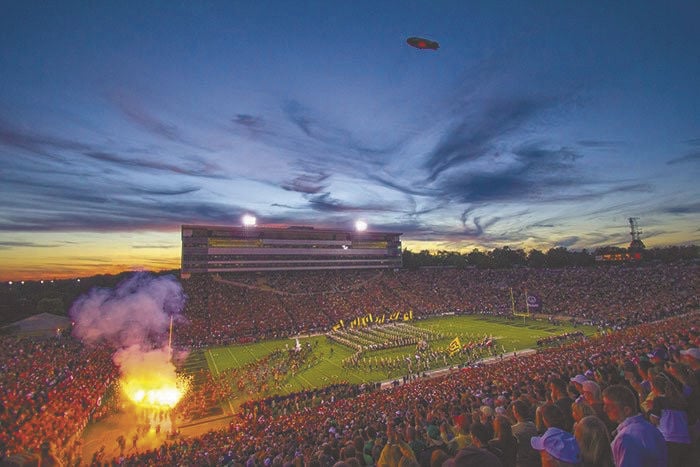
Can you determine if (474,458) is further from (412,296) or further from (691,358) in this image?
(412,296)

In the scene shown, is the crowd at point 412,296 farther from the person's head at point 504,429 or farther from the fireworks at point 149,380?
the person's head at point 504,429

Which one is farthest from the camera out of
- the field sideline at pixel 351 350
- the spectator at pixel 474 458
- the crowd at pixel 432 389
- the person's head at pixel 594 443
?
the field sideline at pixel 351 350

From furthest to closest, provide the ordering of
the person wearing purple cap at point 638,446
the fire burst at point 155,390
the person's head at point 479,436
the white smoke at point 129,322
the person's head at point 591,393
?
the white smoke at point 129,322 < the fire burst at point 155,390 < the person's head at point 591,393 < the person's head at point 479,436 < the person wearing purple cap at point 638,446

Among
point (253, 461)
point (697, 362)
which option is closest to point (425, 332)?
point (253, 461)

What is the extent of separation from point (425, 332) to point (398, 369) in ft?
46.3

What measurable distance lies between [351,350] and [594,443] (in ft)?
116

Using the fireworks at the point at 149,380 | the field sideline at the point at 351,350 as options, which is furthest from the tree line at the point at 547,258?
the fireworks at the point at 149,380

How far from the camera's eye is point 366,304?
60406 millimetres

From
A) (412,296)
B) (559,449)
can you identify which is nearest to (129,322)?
(559,449)

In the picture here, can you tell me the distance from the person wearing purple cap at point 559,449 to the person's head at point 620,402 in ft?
3.12

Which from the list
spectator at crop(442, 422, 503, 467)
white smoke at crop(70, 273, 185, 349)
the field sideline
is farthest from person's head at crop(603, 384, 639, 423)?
white smoke at crop(70, 273, 185, 349)

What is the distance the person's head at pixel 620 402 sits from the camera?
355 cm

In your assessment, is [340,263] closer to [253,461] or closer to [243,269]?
[243,269]

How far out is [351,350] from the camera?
37.0 m
